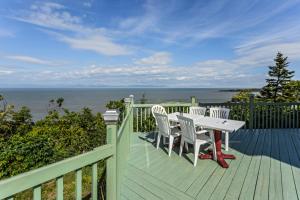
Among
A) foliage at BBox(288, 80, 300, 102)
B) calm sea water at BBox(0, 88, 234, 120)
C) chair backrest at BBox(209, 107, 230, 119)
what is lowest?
calm sea water at BBox(0, 88, 234, 120)

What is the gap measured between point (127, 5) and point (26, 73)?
3671 centimetres

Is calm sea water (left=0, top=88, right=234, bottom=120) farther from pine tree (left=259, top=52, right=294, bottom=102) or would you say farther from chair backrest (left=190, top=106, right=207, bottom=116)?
pine tree (left=259, top=52, right=294, bottom=102)

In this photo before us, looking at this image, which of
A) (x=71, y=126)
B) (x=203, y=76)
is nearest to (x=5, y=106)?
(x=71, y=126)

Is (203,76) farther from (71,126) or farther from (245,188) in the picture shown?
(245,188)

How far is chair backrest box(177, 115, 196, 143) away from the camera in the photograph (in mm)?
3807

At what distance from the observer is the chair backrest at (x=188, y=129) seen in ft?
12.5

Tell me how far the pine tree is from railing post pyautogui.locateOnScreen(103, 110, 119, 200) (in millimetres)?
18785

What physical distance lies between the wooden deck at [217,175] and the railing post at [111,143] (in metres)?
0.95

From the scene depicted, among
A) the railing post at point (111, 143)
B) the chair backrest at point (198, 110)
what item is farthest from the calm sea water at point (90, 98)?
the railing post at point (111, 143)

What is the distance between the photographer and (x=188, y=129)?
3949 mm

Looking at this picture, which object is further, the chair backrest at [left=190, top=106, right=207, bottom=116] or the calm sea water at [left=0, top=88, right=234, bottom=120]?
the calm sea water at [left=0, top=88, right=234, bottom=120]

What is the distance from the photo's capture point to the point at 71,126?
7391 mm

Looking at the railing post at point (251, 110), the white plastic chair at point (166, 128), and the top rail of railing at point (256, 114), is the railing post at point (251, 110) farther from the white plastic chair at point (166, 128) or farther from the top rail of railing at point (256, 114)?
the white plastic chair at point (166, 128)

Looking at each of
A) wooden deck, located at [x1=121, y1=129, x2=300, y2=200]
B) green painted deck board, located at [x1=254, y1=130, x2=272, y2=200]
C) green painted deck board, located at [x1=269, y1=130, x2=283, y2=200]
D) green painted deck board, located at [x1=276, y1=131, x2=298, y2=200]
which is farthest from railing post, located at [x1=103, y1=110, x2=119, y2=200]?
green painted deck board, located at [x1=276, y1=131, x2=298, y2=200]
